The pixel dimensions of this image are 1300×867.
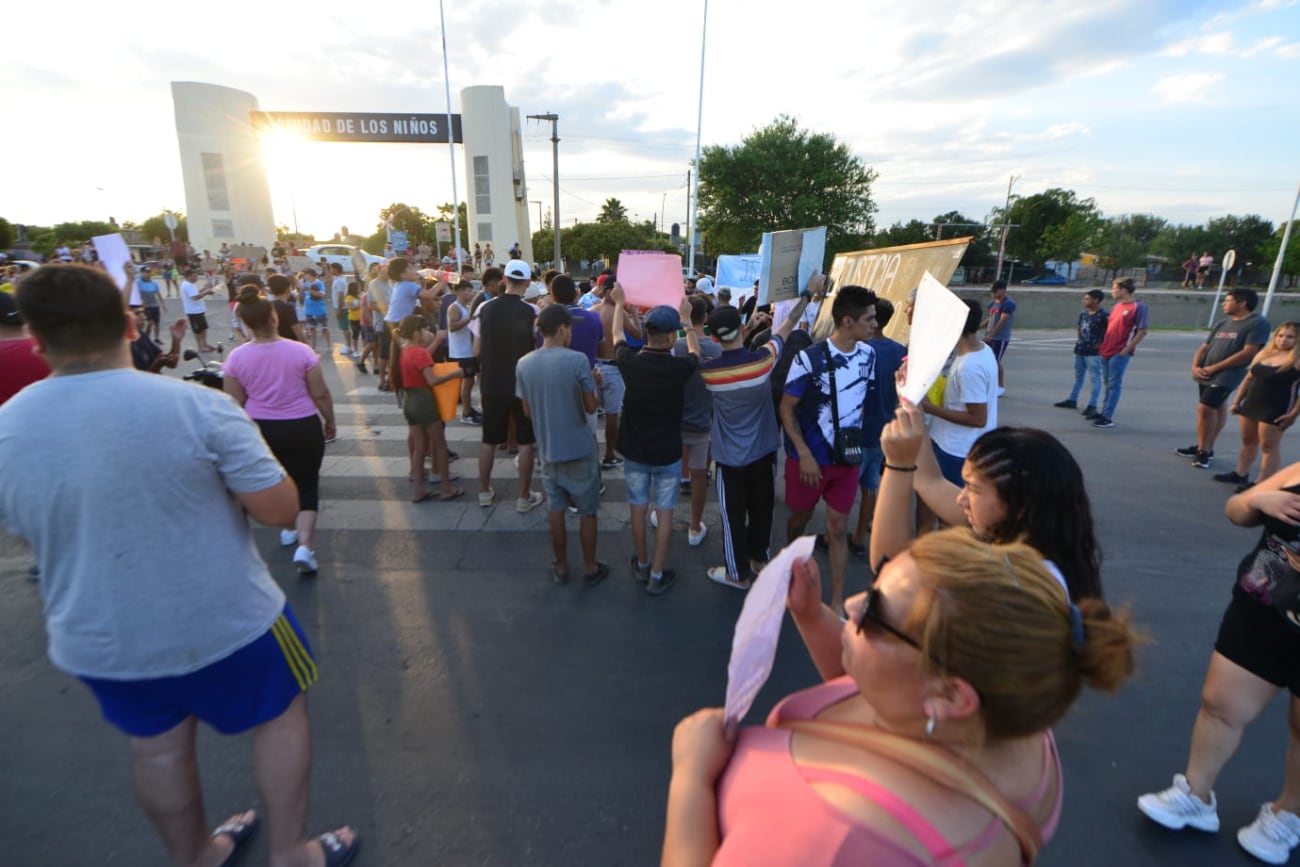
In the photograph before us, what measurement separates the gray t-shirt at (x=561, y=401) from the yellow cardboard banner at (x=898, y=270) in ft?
5.51

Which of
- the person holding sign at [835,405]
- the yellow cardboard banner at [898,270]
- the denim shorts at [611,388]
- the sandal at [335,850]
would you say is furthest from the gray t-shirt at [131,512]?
the denim shorts at [611,388]

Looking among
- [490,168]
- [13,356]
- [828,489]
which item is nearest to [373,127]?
[490,168]

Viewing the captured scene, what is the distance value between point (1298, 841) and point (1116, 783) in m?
0.52

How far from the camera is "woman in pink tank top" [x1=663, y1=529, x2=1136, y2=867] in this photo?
805mm

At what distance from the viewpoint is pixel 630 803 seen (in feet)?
7.88

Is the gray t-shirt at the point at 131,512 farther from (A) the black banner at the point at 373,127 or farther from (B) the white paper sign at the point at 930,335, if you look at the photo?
(A) the black banner at the point at 373,127

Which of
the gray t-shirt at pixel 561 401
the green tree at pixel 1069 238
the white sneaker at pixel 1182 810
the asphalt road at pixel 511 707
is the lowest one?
the asphalt road at pixel 511 707

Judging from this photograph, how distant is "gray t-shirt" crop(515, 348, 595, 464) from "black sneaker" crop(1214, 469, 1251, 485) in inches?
251

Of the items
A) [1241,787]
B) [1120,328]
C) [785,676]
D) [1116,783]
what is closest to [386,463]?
[785,676]

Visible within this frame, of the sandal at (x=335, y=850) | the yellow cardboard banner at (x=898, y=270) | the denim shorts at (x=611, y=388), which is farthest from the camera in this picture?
the denim shorts at (x=611, y=388)

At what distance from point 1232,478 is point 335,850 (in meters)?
7.87

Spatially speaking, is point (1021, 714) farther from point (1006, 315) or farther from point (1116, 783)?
point (1006, 315)

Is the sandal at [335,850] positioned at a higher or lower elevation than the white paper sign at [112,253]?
lower

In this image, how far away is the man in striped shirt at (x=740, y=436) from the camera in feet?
12.5
